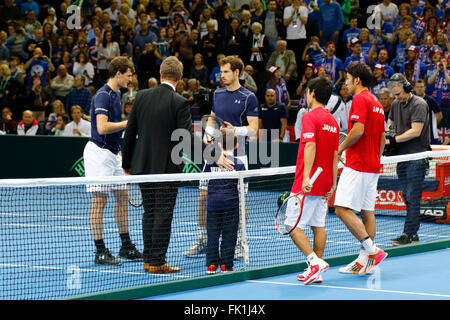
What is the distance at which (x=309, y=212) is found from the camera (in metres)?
7.42

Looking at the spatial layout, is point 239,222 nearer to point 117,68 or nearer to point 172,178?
point 172,178

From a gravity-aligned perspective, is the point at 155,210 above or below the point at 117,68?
below

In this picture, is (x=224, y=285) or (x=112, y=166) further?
(x=112, y=166)

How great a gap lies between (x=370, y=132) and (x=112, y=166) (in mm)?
2925

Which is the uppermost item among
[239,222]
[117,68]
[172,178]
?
[117,68]

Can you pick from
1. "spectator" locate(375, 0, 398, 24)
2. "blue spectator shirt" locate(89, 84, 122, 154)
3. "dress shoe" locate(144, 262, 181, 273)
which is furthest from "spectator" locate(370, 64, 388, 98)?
"dress shoe" locate(144, 262, 181, 273)

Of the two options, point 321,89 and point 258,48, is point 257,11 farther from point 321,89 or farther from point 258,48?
point 321,89

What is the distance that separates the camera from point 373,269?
837 cm

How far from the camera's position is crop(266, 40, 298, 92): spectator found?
62.2 ft

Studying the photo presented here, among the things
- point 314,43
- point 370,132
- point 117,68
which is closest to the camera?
point 370,132

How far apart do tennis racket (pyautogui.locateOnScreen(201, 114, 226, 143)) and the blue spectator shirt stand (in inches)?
44.6

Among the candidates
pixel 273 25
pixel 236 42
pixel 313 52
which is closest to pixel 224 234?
pixel 313 52
